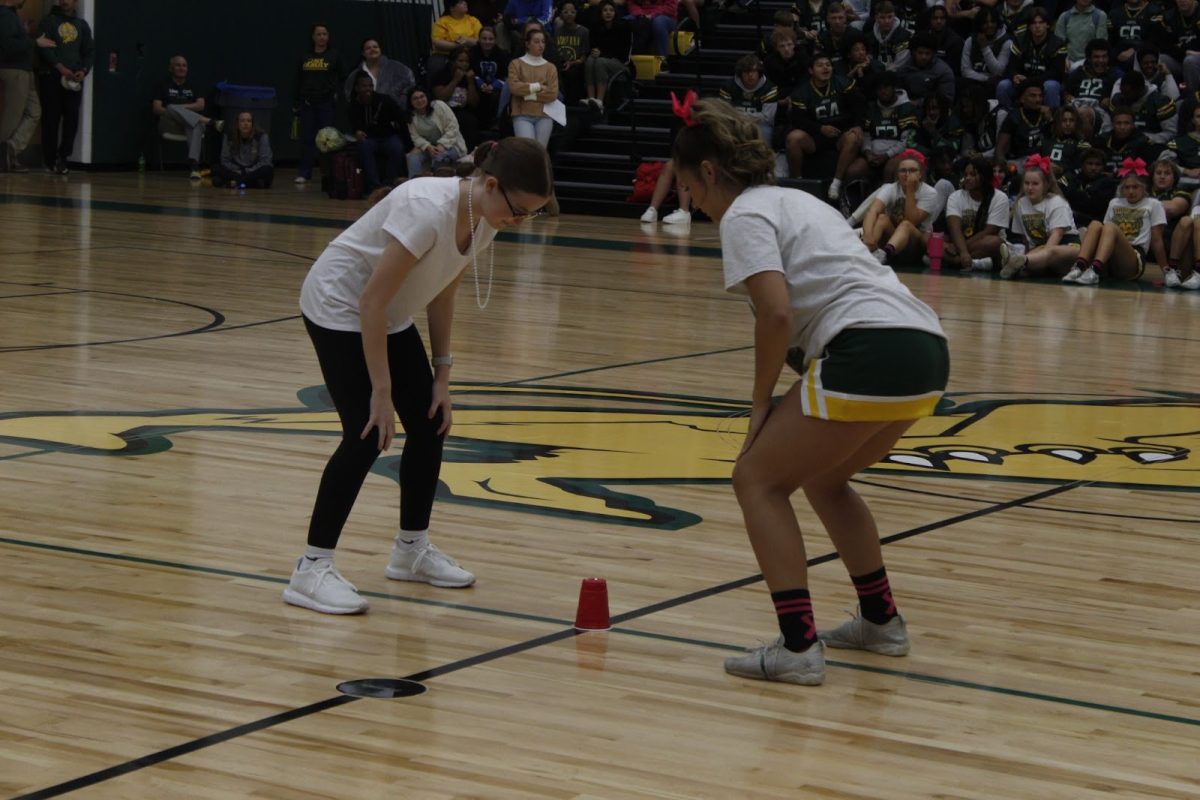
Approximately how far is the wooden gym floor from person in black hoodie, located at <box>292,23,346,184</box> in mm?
12466

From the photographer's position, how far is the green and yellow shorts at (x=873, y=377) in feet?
13.0

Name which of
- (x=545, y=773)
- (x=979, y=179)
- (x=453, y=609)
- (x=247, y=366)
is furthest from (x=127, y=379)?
(x=979, y=179)

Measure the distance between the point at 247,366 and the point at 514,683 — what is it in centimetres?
489

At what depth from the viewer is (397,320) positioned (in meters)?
4.62

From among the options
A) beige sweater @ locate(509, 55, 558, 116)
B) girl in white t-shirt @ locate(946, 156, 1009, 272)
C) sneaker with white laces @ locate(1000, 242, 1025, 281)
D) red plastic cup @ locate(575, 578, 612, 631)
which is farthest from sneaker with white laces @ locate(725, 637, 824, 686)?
beige sweater @ locate(509, 55, 558, 116)

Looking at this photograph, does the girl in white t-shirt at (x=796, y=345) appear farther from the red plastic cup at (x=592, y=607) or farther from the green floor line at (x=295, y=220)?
the green floor line at (x=295, y=220)

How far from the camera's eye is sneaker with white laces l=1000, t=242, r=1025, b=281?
1515 cm

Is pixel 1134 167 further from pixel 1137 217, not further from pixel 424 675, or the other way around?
pixel 424 675

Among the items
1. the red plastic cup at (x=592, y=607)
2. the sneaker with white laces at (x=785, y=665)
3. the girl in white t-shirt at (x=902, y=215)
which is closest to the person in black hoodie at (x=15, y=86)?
the girl in white t-shirt at (x=902, y=215)

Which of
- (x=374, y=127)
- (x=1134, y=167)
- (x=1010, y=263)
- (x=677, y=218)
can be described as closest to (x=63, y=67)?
(x=374, y=127)

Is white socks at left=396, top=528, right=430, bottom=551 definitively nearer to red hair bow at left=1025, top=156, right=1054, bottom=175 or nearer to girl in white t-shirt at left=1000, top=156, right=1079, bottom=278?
girl in white t-shirt at left=1000, top=156, right=1079, bottom=278

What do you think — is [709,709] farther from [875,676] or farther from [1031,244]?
[1031,244]

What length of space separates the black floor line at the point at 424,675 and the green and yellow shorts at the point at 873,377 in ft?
2.99

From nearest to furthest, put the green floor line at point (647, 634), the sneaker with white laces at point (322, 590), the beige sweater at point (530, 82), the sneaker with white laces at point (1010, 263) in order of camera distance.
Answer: the green floor line at point (647, 634) → the sneaker with white laces at point (322, 590) → the sneaker with white laces at point (1010, 263) → the beige sweater at point (530, 82)
